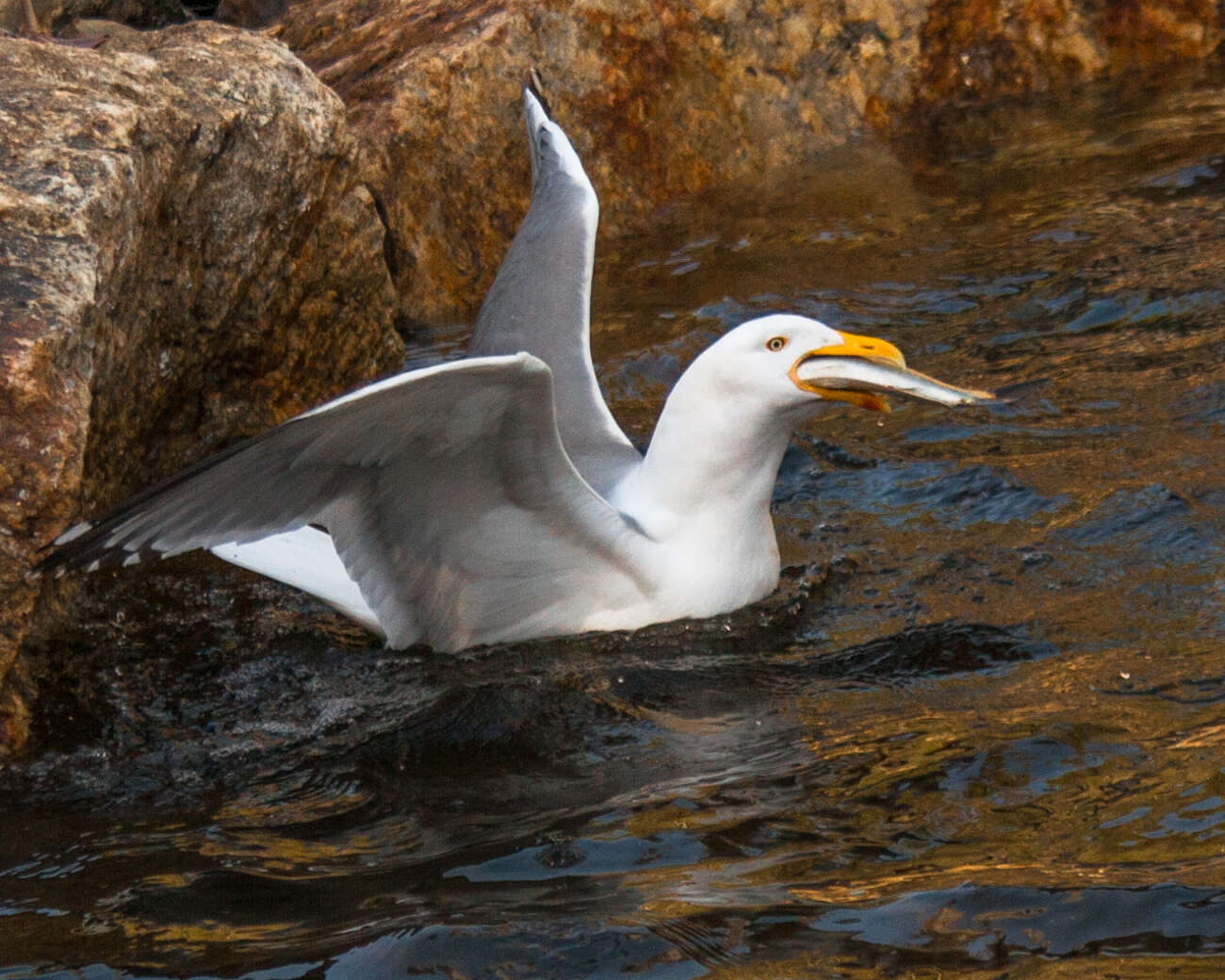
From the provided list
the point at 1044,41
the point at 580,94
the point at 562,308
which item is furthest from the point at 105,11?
the point at 1044,41

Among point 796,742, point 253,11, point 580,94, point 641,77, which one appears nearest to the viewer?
point 796,742

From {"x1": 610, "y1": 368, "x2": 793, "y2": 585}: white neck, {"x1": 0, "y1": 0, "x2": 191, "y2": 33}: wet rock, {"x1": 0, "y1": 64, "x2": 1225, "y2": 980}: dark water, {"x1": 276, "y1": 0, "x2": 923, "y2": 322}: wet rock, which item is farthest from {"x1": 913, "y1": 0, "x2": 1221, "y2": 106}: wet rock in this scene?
{"x1": 610, "y1": 368, "x2": 793, "y2": 585}: white neck

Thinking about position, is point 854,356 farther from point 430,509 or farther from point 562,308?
point 562,308

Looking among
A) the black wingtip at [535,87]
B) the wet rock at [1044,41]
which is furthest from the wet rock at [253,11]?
the wet rock at [1044,41]

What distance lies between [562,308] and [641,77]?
276 centimetres

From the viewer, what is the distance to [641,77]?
8.12 meters

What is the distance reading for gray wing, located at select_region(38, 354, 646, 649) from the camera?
155 inches

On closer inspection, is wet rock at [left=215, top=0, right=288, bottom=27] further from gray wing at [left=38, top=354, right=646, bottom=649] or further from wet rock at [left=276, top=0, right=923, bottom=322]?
gray wing at [left=38, top=354, right=646, bottom=649]

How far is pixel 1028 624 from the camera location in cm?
426

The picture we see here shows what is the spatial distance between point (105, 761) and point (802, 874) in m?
1.78

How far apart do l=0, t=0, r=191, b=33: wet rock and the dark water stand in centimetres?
336

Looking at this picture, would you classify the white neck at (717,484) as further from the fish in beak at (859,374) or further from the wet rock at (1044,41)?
the wet rock at (1044,41)

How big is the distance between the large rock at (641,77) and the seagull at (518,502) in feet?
8.87

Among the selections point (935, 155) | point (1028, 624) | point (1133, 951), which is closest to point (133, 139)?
point (1028, 624)
